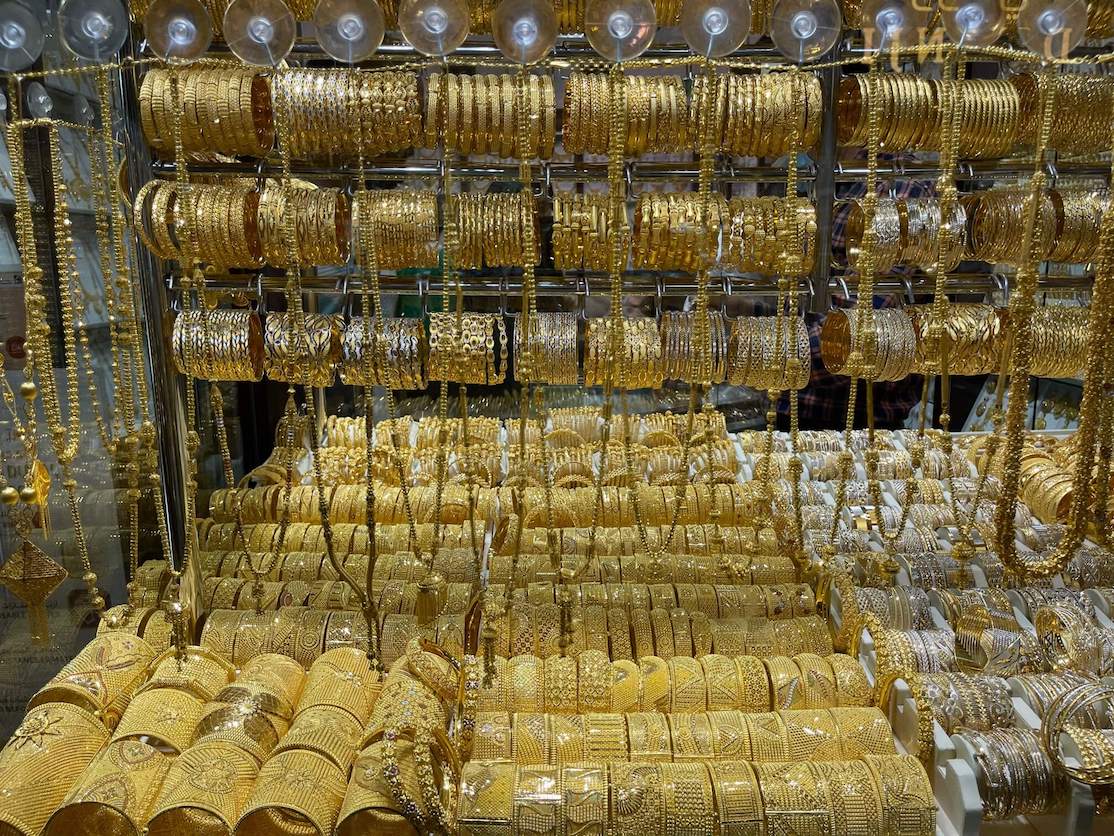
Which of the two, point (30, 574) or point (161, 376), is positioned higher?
point (161, 376)

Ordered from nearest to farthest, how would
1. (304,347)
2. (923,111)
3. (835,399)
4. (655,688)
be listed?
(655,688), (923,111), (304,347), (835,399)

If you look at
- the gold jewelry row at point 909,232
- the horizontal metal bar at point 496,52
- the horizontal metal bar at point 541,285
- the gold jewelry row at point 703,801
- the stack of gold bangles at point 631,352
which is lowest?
the gold jewelry row at point 703,801

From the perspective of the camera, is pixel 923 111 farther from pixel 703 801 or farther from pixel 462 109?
pixel 703 801

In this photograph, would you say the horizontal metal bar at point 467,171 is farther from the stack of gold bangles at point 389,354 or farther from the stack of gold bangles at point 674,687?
the stack of gold bangles at point 674,687

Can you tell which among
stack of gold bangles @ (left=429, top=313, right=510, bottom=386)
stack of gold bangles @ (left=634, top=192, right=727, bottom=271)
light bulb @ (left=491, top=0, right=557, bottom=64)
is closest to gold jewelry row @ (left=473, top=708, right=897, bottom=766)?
stack of gold bangles @ (left=429, top=313, right=510, bottom=386)

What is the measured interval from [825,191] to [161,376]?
67.9 inches

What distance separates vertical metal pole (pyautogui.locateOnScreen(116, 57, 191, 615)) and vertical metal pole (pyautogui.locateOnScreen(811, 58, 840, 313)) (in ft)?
5.42

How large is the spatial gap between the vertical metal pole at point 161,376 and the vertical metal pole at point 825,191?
5.42ft

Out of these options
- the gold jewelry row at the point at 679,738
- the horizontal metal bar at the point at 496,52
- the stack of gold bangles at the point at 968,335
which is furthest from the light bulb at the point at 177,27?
the stack of gold bangles at the point at 968,335

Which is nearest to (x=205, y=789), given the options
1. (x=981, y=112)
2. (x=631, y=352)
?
(x=631, y=352)

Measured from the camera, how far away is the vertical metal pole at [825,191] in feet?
6.76

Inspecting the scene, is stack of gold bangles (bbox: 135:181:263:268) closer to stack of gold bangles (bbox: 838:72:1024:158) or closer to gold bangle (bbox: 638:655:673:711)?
gold bangle (bbox: 638:655:673:711)

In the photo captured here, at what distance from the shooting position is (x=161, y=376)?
2023 mm

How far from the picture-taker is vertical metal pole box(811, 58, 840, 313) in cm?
206
